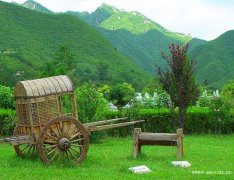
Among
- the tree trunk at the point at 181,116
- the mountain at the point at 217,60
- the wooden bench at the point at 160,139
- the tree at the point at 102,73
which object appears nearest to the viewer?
the wooden bench at the point at 160,139

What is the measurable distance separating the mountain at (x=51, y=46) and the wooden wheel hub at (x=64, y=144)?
53366 millimetres

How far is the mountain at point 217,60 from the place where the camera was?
87875 millimetres

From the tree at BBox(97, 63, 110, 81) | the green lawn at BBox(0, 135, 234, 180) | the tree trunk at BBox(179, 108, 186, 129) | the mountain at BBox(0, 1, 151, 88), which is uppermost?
the mountain at BBox(0, 1, 151, 88)

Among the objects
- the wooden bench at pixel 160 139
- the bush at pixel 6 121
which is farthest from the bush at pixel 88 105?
the wooden bench at pixel 160 139

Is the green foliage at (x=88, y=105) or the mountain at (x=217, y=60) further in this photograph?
the mountain at (x=217, y=60)

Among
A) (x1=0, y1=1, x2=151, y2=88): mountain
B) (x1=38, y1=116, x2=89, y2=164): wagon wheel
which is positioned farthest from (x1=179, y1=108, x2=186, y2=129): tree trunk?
(x1=0, y1=1, x2=151, y2=88): mountain

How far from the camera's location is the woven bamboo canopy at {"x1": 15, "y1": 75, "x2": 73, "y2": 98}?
10469 millimetres

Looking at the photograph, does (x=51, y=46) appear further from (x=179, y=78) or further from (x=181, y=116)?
(x=179, y=78)

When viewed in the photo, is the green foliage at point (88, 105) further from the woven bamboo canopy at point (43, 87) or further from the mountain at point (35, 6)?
the mountain at point (35, 6)

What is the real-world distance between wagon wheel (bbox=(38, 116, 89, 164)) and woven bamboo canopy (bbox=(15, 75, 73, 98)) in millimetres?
793

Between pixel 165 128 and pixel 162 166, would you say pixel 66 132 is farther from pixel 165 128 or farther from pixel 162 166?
pixel 165 128

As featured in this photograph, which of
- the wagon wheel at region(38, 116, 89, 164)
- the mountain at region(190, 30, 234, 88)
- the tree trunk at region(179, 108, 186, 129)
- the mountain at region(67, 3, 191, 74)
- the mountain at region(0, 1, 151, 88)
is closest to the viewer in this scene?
the wagon wheel at region(38, 116, 89, 164)

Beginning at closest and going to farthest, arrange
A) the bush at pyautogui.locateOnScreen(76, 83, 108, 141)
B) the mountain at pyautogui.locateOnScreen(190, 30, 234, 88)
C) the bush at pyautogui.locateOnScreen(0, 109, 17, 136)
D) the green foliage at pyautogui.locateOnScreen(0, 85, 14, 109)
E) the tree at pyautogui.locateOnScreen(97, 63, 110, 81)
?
the bush at pyautogui.locateOnScreen(76, 83, 108, 141)
the bush at pyautogui.locateOnScreen(0, 109, 17, 136)
the green foliage at pyautogui.locateOnScreen(0, 85, 14, 109)
the tree at pyautogui.locateOnScreen(97, 63, 110, 81)
the mountain at pyautogui.locateOnScreen(190, 30, 234, 88)

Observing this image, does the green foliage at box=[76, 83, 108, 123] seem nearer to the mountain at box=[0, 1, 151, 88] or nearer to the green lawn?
the green lawn
